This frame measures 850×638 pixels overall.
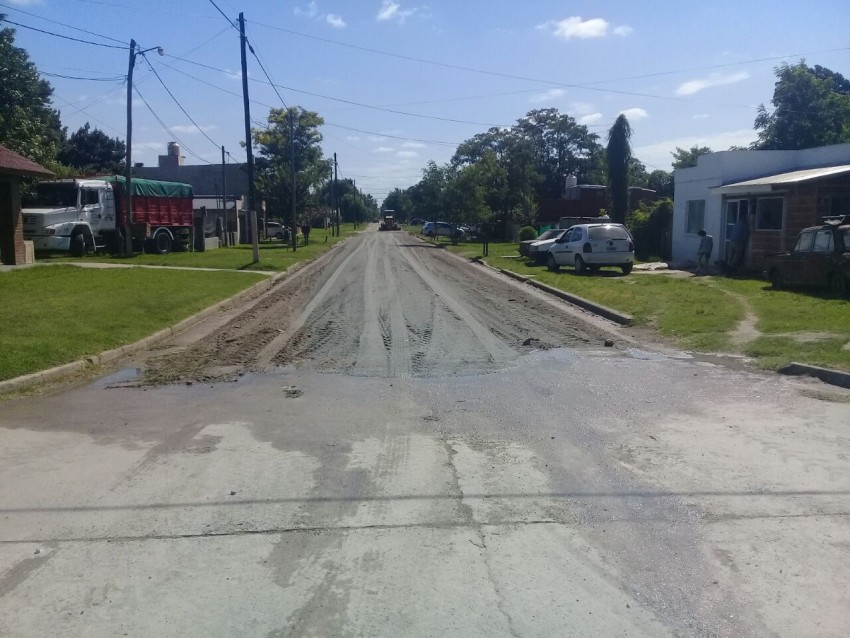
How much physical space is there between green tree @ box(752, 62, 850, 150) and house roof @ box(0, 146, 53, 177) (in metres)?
42.1

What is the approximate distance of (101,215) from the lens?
33.3 metres

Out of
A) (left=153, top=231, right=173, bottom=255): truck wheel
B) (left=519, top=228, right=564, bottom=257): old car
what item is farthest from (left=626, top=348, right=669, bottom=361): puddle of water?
(left=153, top=231, right=173, bottom=255): truck wheel

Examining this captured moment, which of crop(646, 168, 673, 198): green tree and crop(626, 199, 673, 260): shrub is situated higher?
crop(646, 168, 673, 198): green tree

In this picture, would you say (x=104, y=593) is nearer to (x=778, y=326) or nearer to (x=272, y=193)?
(x=778, y=326)

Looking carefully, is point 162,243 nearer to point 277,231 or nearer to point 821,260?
point 821,260

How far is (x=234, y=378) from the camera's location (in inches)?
422

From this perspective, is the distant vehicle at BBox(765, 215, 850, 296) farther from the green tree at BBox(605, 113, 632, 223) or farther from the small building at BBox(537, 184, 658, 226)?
the small building at BBox(537, 184, 658, 226)

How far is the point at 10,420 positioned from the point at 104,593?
4.77 metres

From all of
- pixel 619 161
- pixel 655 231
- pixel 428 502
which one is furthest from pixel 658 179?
pixel 428 502

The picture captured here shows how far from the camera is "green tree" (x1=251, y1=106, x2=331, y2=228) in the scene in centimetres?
5769

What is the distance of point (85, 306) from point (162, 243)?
22.7 meters

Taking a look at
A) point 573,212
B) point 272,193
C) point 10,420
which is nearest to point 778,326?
point 10,420

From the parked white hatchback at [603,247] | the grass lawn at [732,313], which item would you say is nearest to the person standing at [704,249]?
the grass lawn at [732,313]

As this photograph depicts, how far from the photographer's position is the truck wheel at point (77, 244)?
31.6 meters
